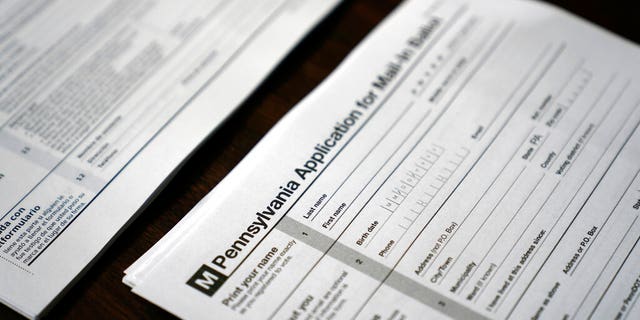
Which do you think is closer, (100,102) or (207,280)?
(207,280)

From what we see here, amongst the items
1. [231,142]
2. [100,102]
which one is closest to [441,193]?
[231,142]

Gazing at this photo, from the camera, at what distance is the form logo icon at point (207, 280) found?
1.30ft

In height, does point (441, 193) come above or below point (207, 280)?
above

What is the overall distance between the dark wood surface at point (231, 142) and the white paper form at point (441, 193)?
2 centimetres

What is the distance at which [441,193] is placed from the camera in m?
0.44

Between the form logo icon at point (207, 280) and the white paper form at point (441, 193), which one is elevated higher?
the white paper form at point (441, 193)

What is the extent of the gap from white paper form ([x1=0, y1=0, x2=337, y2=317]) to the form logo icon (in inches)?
3.2

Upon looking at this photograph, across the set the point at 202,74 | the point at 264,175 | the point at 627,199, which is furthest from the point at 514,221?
the point at 202,74

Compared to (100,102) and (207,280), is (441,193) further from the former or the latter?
(100,102)

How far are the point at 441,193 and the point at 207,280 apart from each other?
18 cm

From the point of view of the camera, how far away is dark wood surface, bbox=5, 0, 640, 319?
0.41m

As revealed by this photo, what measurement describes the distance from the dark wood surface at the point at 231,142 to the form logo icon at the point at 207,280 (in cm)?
3

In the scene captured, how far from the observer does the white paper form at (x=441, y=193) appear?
393 mm

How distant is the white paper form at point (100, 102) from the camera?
434 mm
